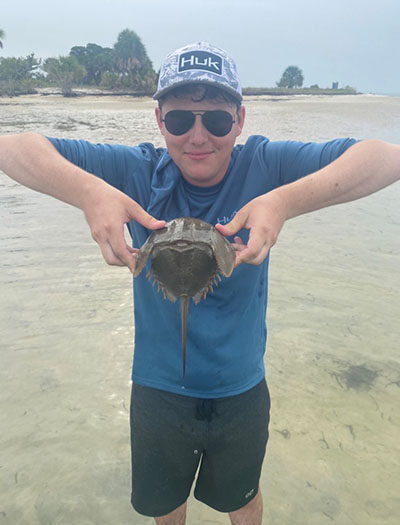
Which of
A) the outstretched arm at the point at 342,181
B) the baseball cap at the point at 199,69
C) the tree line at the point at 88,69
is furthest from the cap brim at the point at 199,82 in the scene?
the tree line at the point at 88,69

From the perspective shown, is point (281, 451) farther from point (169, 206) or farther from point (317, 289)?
point (317, 289)

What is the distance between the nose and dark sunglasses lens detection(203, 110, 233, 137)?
2 centimetres

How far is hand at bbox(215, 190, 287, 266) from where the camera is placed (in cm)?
156

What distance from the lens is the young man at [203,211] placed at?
1810 millimetres

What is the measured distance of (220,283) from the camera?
77.2 inches

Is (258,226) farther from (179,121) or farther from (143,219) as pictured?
(179,121)

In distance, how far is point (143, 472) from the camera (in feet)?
6.64

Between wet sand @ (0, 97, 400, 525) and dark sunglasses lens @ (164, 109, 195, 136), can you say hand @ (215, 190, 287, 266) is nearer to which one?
dark sunglasses lens @ (164, 109, 195, 136)

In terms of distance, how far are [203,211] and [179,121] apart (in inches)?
18.3

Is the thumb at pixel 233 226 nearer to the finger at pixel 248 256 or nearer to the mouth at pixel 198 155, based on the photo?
the finger at pixel 248 256

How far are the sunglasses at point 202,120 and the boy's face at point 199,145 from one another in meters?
0.02

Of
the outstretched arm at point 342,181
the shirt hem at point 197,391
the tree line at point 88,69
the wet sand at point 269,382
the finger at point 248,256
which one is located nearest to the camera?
the finger at point 248,256

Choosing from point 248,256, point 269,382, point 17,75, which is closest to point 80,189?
point 248,256

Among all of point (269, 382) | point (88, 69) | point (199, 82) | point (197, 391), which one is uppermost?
point (88, 69)
